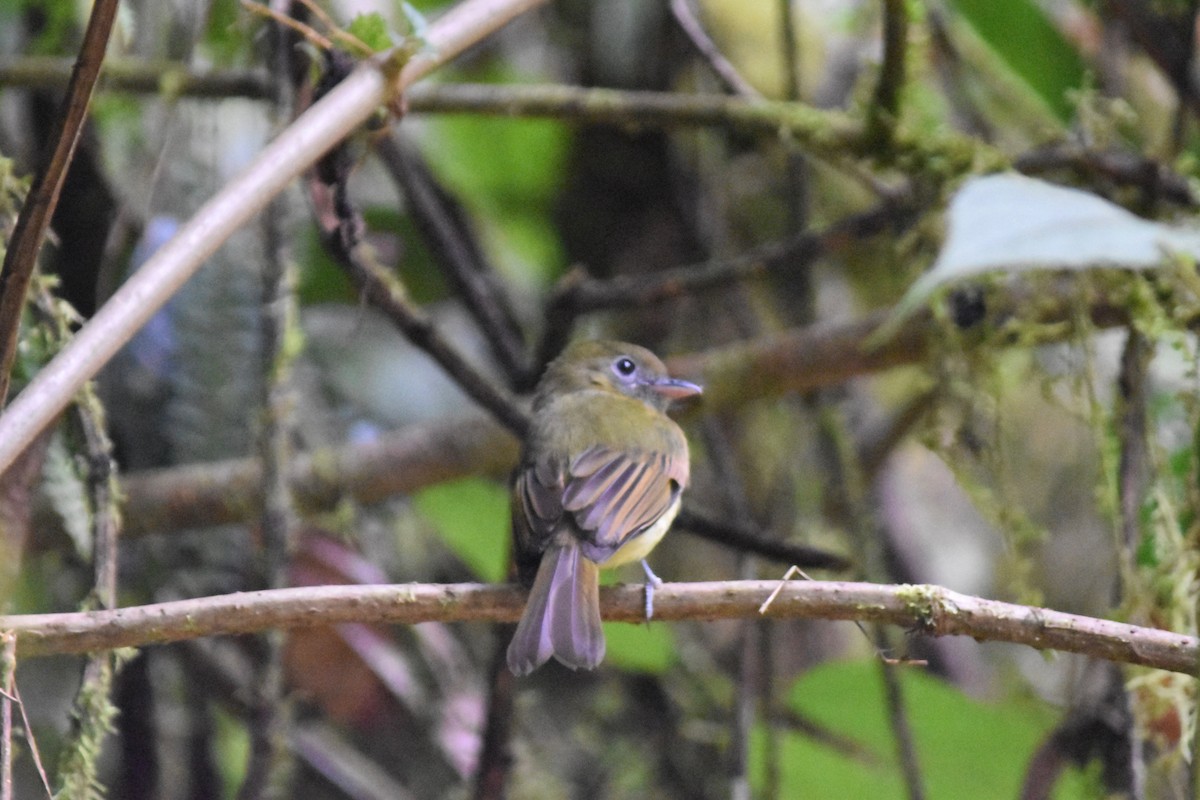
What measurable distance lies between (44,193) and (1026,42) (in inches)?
96.7

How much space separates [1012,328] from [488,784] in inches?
54.1

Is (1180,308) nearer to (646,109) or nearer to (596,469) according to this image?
(596,469)

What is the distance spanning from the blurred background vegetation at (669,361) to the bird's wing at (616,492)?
0.38ft

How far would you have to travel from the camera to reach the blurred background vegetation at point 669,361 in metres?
2.38

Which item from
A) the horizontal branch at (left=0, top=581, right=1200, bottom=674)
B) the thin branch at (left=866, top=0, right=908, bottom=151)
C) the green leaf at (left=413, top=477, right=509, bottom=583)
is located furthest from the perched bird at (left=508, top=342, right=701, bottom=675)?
the thin branch at (left=866, top=0, right=908, bottom=151)

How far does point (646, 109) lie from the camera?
A: 3.09 metres

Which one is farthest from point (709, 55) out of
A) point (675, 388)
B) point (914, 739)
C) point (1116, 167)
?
point (914, 739)

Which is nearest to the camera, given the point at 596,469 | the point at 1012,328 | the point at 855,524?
the point at 596,469

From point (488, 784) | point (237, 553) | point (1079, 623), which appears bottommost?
point (1079, 623)

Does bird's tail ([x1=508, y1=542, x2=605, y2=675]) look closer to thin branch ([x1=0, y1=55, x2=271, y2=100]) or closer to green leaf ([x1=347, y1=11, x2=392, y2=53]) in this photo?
green leaf ([x1=347, y1=11, x2=392, y2=53])

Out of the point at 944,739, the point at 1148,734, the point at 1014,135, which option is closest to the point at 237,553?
the point at 944,739

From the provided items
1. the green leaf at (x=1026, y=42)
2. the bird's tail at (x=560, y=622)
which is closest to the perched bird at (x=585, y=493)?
the bird's tail at (x=560, y=622)

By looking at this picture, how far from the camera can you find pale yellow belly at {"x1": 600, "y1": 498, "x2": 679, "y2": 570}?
7.77 feet

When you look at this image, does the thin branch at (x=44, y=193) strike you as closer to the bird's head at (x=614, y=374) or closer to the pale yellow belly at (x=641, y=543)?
the pale yellow belly at (x=641, y=543)
